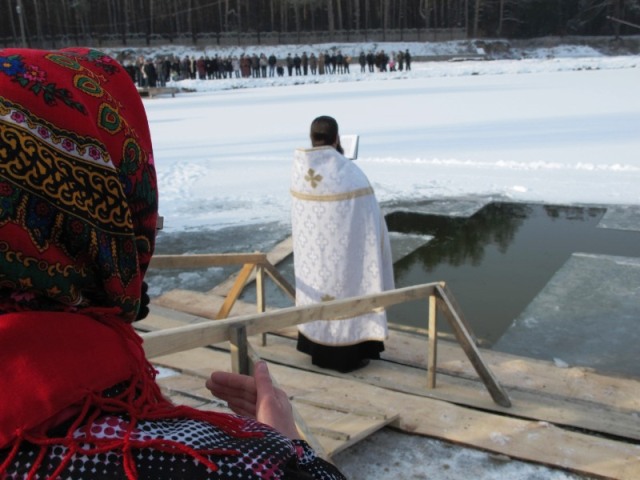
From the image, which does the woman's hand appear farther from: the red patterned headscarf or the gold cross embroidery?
the gold cross embroidery

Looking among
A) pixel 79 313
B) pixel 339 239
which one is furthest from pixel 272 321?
pixel 339 239

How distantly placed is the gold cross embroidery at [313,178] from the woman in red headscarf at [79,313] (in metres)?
3.33

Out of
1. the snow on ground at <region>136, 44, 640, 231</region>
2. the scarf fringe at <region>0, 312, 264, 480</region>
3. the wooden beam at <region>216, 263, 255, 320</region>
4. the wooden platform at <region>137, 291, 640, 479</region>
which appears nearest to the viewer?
the scarf fringe at <region>0, 312, 264, 480</region>

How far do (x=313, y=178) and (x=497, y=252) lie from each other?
352 cm

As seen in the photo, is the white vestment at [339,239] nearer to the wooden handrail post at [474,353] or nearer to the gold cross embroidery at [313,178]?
the gold cross embroidery at [313,178]

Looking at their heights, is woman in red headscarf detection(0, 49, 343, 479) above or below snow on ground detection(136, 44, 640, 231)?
Result: above

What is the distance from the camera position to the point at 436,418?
142 inches

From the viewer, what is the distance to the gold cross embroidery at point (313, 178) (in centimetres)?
437

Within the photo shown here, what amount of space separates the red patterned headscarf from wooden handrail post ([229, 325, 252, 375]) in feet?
3.45

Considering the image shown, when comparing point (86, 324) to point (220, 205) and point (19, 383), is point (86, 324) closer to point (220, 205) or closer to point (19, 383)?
point (19, 383)

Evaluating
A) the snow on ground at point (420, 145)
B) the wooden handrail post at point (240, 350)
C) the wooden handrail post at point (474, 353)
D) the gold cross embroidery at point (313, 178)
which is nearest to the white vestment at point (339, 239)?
the gold cross embroidery at point (313, 178)

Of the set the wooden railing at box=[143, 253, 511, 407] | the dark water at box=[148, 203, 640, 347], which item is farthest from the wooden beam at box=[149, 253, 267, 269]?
the dark water at box=[148, 203, 640, 347]

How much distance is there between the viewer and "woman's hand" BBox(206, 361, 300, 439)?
1.23 m

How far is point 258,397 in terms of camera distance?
4.24 ft
